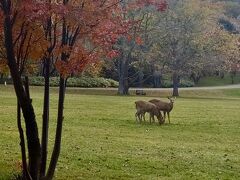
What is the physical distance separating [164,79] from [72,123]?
5466cm

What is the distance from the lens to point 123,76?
189 ft

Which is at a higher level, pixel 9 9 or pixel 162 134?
pixel 9 9

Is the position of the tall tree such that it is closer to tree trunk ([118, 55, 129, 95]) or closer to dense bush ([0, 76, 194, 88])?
tree trunk ([118, 55, 129, 95])

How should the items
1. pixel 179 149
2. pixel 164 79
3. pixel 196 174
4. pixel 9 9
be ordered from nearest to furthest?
pixel 9 9 < pixel 196 174 < pixel 179 149 < pixel 164 79

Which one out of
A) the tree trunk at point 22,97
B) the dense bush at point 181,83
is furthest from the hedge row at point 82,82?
the tree trunk at point 22,97

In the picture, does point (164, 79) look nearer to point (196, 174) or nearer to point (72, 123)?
point (72, 123)

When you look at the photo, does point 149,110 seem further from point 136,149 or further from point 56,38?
point 56,38

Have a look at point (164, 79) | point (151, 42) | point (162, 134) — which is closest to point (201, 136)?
point (162, 134)

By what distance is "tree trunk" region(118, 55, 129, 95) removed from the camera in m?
56.8

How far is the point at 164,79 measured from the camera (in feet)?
252

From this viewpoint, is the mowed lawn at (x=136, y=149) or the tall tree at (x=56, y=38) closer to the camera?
the tall tree at (x=56, y=38)

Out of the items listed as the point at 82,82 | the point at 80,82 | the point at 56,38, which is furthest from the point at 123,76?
the point at 56,38

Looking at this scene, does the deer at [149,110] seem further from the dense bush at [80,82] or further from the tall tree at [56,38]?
the dense bush at [80,82]

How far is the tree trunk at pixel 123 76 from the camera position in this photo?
56.8m
